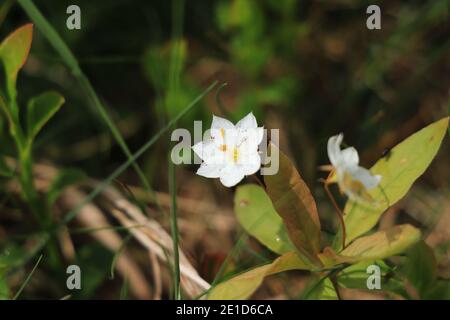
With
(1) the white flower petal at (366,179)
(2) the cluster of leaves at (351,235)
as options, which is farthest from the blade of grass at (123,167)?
(1) the white flower petal at (366,179)

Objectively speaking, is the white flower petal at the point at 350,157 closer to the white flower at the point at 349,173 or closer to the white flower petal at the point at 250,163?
the white flower at the point at 349,173

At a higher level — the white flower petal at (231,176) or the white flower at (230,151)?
the white flower at (230,151)

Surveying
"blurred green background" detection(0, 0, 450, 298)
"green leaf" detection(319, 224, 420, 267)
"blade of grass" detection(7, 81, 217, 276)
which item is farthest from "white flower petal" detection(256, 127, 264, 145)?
"blurred green background" detection(0, 0, 450, 298)

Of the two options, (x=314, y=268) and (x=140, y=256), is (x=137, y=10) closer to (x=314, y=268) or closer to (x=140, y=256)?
(x=140, y=256)

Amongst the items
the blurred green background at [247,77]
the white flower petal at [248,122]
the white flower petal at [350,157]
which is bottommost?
the white flower petal at [350,157]

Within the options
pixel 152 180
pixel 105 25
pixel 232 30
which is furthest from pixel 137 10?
pixel 152 180

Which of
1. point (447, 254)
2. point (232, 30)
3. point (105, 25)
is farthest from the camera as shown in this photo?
point (105, 25)

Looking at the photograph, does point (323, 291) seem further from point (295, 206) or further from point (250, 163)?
point (250, 163)
